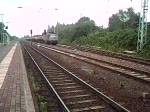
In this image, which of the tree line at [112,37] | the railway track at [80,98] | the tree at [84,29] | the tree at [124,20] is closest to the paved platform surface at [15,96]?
the railway track at [80,98]

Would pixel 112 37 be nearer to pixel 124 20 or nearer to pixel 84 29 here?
pixel 84 29

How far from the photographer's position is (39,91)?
39.8 feet

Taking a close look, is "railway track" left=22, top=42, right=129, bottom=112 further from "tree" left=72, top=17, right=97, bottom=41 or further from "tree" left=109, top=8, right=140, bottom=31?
"tree" left=72, top=17, right=97, bottom=41

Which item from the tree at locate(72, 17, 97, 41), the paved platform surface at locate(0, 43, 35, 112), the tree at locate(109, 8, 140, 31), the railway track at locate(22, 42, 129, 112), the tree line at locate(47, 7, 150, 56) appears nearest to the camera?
the paved platform surface at locate(0, 43, 35, 112)

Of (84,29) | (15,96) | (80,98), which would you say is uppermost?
(84,29)

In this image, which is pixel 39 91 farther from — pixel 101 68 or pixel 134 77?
pixel 101 68

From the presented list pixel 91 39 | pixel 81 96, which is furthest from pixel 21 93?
pixel 91 39

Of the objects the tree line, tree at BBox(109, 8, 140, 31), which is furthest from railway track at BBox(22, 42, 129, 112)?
A: tree at BBox(109, 8, 140, 31)

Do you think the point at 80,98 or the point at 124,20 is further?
the point at 124,20

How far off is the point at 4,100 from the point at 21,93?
3.57 ft

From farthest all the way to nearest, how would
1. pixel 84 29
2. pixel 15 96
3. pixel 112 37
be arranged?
pixel 84 29 → pixel 112 37 → pixel 15 96

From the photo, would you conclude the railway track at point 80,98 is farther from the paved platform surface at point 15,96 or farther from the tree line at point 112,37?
the tree line at point 112,37

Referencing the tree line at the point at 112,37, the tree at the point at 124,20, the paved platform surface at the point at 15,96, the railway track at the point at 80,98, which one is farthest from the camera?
the tree at the point at 124,20

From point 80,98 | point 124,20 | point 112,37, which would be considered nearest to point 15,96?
point 80,98
